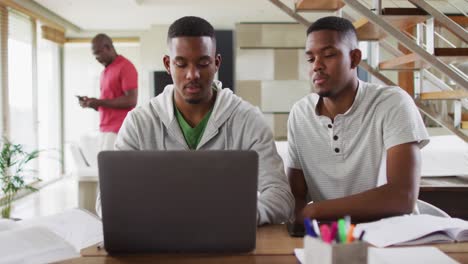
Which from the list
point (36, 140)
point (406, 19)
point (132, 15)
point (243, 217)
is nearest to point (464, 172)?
point (406, 19)

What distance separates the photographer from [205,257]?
3.29 feet

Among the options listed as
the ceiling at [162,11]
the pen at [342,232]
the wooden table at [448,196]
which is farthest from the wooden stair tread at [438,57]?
the ceiling at [162,11]

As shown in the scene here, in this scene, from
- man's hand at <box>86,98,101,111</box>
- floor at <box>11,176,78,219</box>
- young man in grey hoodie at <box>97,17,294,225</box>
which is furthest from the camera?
floor at <box>11,176,78,219</box>

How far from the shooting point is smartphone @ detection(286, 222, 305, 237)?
1.19 m

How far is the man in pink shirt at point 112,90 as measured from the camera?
3.88 meters

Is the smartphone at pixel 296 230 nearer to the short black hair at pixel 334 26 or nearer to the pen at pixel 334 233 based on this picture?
the pen at pixel 334 233

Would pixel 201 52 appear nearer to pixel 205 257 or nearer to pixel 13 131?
pixel 205 257

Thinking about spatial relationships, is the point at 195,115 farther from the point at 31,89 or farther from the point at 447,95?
the point at 31,89

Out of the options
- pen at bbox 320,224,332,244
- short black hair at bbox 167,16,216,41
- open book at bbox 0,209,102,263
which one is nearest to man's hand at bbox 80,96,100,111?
short black hair at bbox 167,16,216,41

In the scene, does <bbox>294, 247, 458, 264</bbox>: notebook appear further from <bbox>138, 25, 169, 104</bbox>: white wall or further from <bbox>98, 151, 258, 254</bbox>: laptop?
<bbox>138, 25, 169, 104</bbox>: white wall

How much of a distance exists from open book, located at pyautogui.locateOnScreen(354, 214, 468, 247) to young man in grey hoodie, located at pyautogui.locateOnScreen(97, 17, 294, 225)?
417 mm

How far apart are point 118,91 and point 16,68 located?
267 cm

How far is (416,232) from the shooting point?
112cm

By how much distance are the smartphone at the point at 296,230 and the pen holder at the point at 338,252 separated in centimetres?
43
